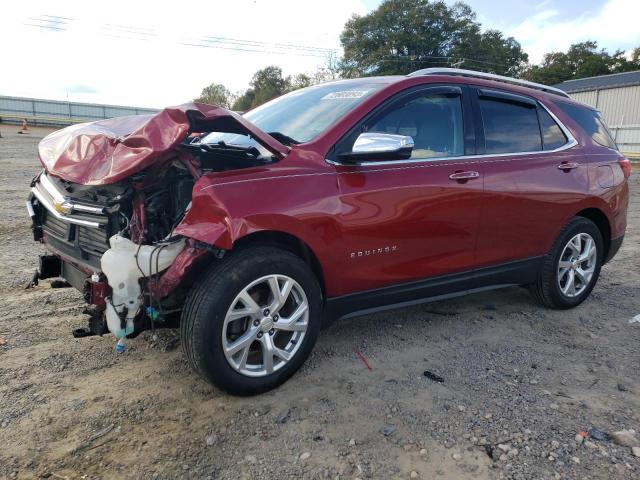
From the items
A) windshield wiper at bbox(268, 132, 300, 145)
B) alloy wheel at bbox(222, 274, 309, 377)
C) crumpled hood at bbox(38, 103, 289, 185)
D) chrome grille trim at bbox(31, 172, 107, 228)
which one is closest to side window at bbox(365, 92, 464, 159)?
windshield wiper at bbox(268, 132, 300, 145)

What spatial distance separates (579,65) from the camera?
61.5 m

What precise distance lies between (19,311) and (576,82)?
50.0m

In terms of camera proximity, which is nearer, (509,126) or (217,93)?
(509,126)

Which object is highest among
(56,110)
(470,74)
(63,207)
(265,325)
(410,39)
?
(410,39)

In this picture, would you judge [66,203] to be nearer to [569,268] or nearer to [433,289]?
[433,289]

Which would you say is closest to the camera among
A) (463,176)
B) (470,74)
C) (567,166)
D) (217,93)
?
(463,176)

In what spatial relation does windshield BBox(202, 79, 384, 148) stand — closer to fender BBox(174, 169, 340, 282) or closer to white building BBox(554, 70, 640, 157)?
fender BBox(174, 169, 340, 282)

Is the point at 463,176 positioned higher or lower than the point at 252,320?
higher

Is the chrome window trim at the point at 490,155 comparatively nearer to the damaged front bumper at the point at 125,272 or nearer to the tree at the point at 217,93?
the damaged front bumper at the point at 125,272

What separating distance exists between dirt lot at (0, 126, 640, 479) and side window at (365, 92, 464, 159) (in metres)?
1.41

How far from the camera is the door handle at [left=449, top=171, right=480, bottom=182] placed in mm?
3490

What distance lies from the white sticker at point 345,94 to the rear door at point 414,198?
8.6 inches

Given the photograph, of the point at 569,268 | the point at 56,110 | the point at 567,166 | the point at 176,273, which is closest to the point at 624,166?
the point at 567,166

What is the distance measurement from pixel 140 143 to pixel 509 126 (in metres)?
2.81
